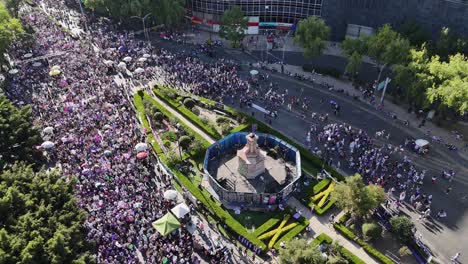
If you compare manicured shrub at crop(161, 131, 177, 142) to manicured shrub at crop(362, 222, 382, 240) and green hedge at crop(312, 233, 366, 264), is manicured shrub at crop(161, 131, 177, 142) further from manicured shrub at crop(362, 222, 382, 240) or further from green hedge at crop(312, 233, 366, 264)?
manicured shrub at crop(362, 222, 382, 240)

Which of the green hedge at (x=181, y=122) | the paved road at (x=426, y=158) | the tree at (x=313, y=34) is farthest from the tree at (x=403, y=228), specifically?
the tree at (x=313, y=34)

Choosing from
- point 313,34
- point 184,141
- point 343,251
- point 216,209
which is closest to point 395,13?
point 313,34

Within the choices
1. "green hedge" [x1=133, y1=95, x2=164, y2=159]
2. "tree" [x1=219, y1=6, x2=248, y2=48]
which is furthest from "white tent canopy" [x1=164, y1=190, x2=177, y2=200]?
"tree" [x1=219, y1=6, x2=248, y2=48]

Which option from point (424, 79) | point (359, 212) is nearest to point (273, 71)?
point (424, 79)

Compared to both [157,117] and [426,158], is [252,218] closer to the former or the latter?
[157,117]

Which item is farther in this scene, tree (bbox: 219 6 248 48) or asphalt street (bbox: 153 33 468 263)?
tree (bbox: 219 6 248 48)

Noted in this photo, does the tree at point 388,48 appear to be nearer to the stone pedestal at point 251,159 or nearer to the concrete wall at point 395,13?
the concrete wall at point 395,13
